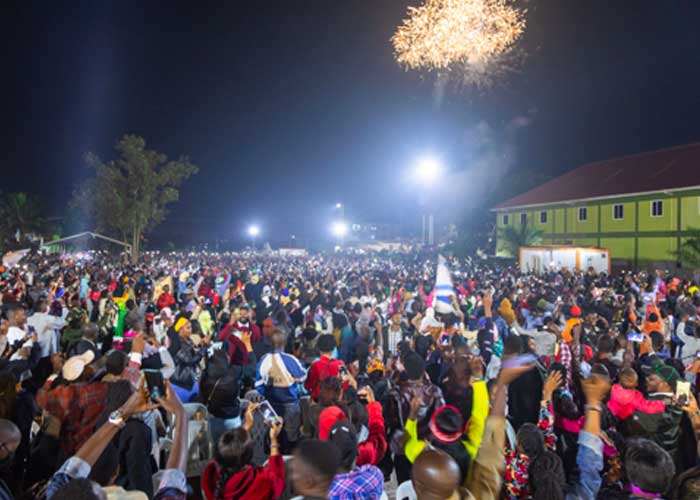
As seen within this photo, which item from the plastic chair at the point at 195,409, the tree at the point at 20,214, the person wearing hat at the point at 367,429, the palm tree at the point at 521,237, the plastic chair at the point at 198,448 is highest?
the tree at the point at 20,214

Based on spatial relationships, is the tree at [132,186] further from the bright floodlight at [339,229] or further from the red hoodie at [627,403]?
the red hoodie at [627,403]

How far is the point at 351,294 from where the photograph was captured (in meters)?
13.2

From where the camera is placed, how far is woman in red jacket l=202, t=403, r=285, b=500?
8.82 feet

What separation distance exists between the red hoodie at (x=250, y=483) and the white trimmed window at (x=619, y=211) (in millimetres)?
33107

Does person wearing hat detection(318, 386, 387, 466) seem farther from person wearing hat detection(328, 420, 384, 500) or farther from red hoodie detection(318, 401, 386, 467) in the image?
person wearing hat detection(328, 420, 384, 500)

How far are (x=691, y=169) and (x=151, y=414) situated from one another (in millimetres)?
32677

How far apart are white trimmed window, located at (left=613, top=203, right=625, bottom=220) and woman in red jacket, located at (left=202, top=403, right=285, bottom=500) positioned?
109 ft

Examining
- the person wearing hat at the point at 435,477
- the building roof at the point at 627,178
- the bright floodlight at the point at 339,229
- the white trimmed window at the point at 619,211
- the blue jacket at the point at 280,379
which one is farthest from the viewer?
the bright floodlight at the point at 339,229

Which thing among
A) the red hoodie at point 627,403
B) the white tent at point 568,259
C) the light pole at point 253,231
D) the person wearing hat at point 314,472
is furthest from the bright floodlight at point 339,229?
the person wearing hat at point 314,472

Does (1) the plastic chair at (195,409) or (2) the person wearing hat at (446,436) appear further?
(1) the plastic chair at (195,409)

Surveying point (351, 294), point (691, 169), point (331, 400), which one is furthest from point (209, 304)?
point (691, 169)

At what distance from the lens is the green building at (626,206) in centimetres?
2662

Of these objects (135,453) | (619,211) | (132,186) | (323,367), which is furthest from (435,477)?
(132,186)

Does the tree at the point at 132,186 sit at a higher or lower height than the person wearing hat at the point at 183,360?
higher
